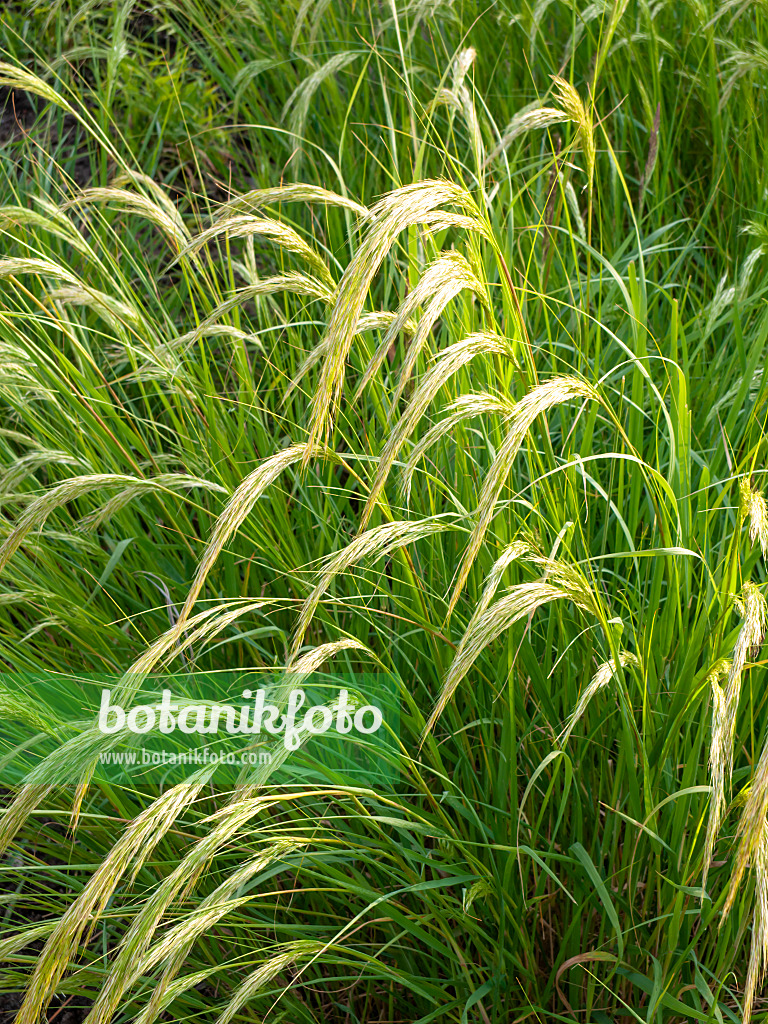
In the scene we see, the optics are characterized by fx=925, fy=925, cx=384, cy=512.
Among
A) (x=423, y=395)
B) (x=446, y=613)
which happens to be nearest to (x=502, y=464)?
(x=423, y=395)

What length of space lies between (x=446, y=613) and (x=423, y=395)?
2.35ft

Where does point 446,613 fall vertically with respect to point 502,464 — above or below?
below

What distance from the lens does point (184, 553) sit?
7.22ft

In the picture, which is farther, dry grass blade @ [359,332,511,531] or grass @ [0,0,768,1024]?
grass @ [0,0,768,1024]

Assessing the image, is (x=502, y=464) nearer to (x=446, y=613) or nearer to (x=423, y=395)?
(x=423, y=395)

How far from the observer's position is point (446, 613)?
1.71 metres

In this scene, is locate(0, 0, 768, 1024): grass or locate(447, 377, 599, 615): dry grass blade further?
locate(0, 0, 768, 1024): grass

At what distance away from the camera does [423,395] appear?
3.54 ft

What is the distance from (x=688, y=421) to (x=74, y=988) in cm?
142

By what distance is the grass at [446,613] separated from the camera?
115 centimetres

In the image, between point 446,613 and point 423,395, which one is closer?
point 423,395

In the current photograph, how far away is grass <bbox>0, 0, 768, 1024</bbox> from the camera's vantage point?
1146 millimetres

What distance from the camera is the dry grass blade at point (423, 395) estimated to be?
1.02m

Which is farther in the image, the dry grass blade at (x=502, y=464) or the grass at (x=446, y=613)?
the grass at (x=446, y=613)
